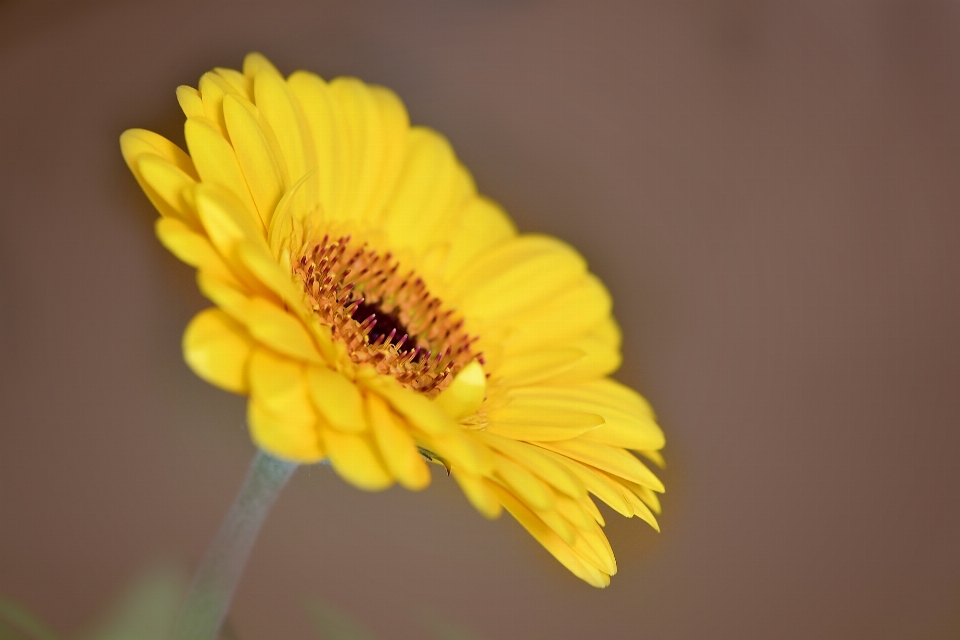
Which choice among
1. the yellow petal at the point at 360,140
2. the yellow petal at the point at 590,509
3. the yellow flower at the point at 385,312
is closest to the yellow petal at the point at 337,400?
the yellow flower at the point at 385,312

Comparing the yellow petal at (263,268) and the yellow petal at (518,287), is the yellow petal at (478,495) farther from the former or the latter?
the yellow petal at (518,287)

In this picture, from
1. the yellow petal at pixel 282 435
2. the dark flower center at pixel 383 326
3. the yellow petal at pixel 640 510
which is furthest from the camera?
the dark flower center at pixel 383 326

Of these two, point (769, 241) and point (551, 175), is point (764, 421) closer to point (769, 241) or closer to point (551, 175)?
point (769, 241)

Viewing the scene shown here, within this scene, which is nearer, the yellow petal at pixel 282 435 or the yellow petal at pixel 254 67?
the yellow petal at pixel 282 435

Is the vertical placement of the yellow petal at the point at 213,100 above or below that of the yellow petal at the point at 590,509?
above

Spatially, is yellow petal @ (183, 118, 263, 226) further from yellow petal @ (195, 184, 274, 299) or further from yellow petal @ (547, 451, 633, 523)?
yellow petal @ (547, 451, 633, 523)

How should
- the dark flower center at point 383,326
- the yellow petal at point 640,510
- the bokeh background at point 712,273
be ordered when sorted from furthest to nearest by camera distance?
1. the bokeh background at point 712,273
2. the dark flower center at point 383,326
3. the yellow petal at point 640,510
